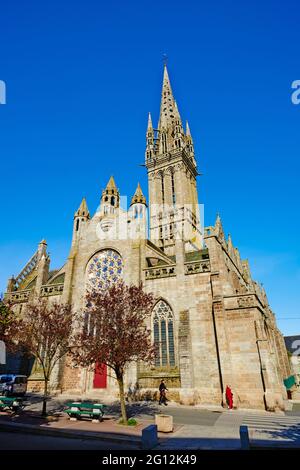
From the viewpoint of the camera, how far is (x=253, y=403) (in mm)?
17594

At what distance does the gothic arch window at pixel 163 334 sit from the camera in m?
21.0

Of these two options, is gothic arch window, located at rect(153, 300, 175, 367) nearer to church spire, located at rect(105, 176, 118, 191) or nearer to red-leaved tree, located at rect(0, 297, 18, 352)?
red-leaved tree, located at rect(0, 297, 18, 352)

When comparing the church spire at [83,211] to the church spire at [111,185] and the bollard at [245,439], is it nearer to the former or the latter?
the church spire at [111,185]

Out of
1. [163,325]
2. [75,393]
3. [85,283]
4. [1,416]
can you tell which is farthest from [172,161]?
[1,416]

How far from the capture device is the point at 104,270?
2598 centimetres

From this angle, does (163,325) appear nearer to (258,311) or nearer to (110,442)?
(258,311)

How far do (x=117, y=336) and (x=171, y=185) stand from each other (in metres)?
41.7

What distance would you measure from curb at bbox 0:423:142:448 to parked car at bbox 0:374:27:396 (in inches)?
309

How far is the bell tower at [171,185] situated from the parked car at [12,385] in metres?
27.9

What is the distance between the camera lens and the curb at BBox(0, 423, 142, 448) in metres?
9.61

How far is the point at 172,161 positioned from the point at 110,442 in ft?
161

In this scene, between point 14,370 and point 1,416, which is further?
point 14,370

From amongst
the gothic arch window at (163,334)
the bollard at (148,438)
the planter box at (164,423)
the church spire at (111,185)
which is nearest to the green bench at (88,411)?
the planter box at (164,423)

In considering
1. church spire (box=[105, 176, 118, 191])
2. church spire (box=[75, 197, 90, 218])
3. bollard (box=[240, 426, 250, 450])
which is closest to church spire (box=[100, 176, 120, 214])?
church spire (box=[105, 176, 118, 191])
